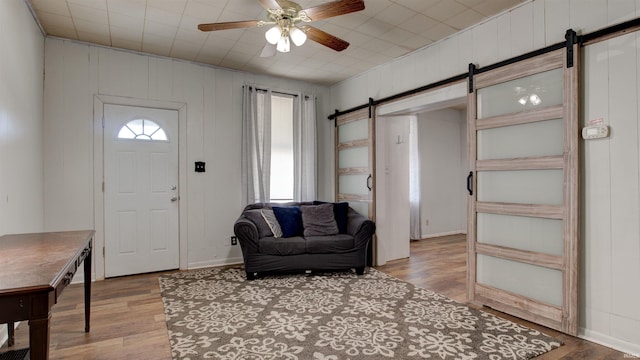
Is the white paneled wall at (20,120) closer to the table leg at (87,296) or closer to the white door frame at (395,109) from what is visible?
the table leg at (87,296)

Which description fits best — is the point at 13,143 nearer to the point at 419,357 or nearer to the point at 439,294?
the point at 419,357

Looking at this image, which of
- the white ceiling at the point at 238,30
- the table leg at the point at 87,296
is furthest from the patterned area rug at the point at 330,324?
the white ceiling at the point at 238,30

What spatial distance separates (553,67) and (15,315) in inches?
137

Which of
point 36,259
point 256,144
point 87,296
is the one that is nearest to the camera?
point 36,259

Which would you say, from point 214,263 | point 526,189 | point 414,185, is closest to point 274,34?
point 526,189

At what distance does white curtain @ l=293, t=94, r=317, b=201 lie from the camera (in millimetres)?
5004

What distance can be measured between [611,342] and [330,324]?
1947 millimetres

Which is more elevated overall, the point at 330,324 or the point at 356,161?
the point at 356,161

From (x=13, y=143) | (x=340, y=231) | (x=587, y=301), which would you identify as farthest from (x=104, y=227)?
(x=587, y=301)

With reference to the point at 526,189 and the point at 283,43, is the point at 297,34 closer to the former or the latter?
the point at 283,43

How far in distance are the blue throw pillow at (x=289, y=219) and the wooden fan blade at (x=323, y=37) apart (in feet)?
6.89

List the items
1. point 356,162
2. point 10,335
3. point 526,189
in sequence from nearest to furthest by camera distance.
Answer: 1. point 10,335
2. point 526,189
3. point 356,162

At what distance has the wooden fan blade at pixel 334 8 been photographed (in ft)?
7.20

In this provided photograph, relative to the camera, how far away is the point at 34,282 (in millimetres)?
1279
